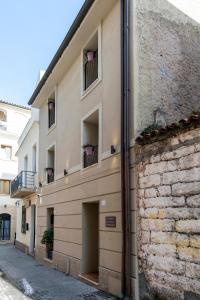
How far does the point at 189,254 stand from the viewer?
5871 millimetres

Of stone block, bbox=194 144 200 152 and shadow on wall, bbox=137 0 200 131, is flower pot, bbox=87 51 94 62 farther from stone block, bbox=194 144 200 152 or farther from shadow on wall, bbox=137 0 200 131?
stone block, bbox=194 144 200 152

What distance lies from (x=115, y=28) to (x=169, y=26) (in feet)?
4.22

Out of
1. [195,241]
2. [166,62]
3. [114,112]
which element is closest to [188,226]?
[195,241]

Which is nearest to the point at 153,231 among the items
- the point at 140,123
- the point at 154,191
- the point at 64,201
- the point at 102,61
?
the point at 154,191

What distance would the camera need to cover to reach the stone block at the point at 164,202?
243 inches

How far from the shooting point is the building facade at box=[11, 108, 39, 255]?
1748 centimetres

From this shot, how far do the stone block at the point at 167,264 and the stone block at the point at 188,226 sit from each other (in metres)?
0.54

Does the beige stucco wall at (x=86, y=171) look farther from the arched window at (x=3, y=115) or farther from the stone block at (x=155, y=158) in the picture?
the arched window at (x=3, y=115)

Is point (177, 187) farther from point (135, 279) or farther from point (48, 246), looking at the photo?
point (48, 246)

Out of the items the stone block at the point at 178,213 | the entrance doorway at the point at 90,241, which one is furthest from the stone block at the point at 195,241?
the entrance doorway at the point at 90,241

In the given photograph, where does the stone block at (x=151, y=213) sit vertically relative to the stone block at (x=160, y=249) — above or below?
above

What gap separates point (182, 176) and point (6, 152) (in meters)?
25.0

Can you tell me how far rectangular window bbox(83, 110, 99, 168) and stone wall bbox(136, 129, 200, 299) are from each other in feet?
9.90

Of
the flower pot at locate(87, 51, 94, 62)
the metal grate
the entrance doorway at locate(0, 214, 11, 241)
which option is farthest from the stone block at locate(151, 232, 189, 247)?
the entrance doorway at locate(0, 214, 11, 241)
